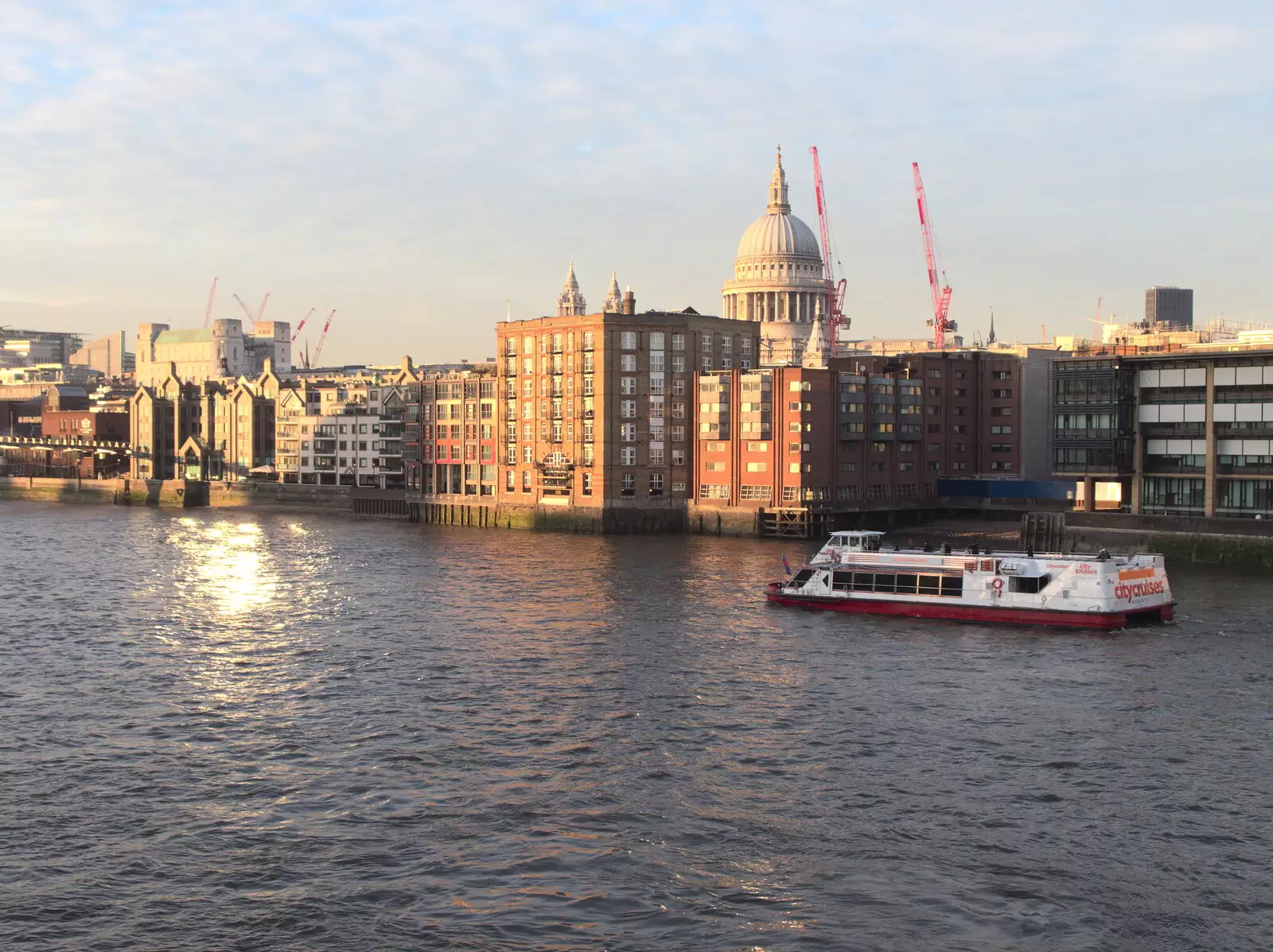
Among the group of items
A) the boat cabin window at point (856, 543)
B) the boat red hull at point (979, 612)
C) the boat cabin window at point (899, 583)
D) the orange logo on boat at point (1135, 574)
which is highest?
the boat cabin window at point (856, 543)

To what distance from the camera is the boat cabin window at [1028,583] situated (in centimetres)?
7575

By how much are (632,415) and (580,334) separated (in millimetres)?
10451

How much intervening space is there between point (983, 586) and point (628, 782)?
39.4 m

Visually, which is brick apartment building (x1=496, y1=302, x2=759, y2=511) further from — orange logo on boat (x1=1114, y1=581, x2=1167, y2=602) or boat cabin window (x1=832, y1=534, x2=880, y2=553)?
orange logo on boat (x1=1114, y1=581, x2=1167, y2=602)

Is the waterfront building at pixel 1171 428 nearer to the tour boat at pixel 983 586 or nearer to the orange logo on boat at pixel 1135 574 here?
the orange logo on boat at pixel 1135 574

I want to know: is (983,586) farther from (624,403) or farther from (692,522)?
(624,403)

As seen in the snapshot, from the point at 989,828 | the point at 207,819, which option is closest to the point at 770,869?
the point at 989,828

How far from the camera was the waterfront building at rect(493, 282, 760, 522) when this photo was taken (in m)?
145

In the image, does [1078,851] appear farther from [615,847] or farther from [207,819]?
[207,819]

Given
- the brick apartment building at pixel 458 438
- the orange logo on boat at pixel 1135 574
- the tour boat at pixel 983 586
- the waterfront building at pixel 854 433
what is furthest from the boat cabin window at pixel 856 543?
the brick apartment building at pixel 458 438

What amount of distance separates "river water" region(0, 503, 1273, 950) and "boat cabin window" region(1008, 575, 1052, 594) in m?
3.35

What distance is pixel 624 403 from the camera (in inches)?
5763

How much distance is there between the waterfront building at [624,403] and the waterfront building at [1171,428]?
39737 millimetres

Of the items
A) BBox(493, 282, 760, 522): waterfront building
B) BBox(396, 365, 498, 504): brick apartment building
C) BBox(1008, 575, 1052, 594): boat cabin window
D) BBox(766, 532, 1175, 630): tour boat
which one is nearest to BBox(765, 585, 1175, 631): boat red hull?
BBox(766, 532, 1175, 630): tour boat
